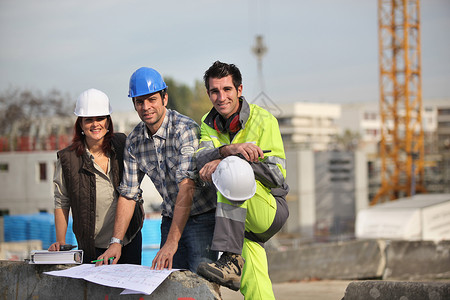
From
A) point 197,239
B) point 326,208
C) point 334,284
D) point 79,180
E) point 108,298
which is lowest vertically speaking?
point 326,208

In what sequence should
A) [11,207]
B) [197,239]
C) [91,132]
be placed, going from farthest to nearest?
[11,207], [91,132], [197,239]

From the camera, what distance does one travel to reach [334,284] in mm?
9297

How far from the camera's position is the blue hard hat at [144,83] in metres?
3.62

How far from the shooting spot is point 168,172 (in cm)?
373

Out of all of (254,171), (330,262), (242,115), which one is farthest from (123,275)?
(330,262)

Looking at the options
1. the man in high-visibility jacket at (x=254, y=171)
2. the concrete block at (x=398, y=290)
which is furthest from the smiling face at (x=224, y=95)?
the concrete block at (x=398, y=290)

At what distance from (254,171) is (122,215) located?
106 cm

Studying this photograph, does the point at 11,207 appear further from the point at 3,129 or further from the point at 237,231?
the point at 237,231

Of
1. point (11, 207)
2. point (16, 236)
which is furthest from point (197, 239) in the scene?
point (11, 207)

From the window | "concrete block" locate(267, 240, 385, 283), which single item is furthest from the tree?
"concrete block" locate(267, 240, 385, 283)

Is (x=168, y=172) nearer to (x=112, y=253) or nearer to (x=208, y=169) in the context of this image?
(x=208, y=169)

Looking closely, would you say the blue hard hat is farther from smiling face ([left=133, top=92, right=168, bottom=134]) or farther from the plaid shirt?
the plaid shirt

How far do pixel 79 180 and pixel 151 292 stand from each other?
1.28 metres

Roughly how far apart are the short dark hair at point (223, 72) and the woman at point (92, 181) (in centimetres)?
89
